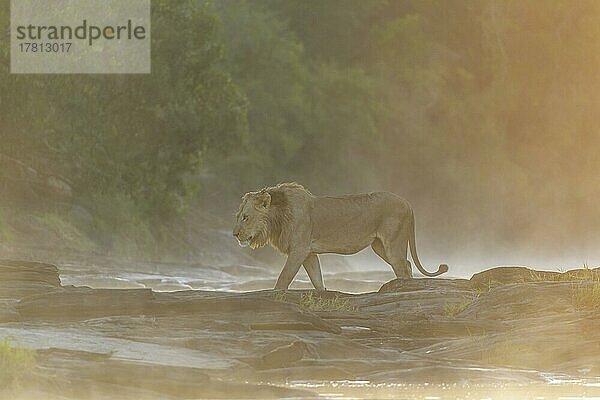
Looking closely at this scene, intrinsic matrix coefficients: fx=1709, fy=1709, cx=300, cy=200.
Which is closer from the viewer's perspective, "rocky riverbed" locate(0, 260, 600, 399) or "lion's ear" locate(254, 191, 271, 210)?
"rocky riverbed" locate(0, 260, 600, 399)

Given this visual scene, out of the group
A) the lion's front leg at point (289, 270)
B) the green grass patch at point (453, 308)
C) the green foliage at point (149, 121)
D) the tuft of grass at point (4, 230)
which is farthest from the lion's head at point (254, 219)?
the green foliage at point (149, 121)

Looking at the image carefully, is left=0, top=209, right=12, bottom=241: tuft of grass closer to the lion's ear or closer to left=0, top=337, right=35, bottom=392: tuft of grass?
the lion's ear

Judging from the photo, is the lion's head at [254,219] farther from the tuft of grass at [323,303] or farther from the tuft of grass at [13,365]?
the tuft of grass at [13,365]

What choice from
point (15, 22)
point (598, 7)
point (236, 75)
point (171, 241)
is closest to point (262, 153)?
point (236, 75)

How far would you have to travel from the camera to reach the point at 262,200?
2116 centimetres

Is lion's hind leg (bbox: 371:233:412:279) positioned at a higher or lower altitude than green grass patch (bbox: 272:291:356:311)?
higher

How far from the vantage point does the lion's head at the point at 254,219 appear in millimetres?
21172

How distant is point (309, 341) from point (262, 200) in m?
5.13

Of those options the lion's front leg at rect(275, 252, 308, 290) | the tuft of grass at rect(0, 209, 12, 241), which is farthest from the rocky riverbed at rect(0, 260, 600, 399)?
the tuft of grass at rect(0, 209, 12, 241)

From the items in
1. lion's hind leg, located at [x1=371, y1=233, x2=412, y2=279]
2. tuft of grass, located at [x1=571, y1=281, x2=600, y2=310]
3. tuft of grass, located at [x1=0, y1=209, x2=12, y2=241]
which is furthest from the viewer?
tuft of grass, located at [x1=0, y1=209, x2=12, y2=241]

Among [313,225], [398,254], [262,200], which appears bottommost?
[398,254]

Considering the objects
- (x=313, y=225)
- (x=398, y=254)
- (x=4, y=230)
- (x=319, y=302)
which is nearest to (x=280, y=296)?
(x=319, y=302)

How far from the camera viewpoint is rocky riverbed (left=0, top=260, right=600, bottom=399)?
14.1 m

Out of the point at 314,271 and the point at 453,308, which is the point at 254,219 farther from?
the point at 453,308
